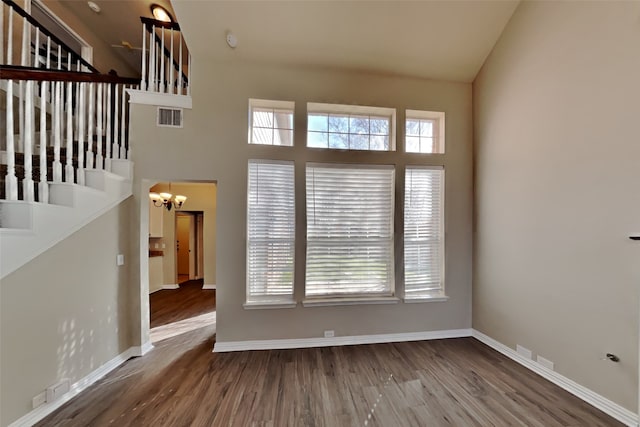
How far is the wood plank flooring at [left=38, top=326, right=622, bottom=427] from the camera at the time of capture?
1945 millimetres

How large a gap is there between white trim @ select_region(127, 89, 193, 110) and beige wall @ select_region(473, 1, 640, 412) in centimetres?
377

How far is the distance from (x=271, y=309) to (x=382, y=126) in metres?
2.80

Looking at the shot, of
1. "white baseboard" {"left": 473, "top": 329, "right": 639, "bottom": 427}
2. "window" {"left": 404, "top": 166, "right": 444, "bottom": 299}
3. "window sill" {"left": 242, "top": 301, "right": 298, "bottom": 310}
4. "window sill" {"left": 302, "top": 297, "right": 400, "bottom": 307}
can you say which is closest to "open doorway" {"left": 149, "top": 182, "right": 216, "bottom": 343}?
"window sill" {"left": 242, "top": 301, "right": 298, "bottom": 310}

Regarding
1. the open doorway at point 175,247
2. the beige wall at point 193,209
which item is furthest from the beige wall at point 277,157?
the beige wall at point 193,209

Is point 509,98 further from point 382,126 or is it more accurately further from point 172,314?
point 172,314

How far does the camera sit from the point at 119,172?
273 cm

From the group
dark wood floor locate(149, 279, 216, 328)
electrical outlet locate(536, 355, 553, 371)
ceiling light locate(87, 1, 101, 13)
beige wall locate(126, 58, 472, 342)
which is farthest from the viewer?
dark wood floor locate(149, 279, 216, 328)

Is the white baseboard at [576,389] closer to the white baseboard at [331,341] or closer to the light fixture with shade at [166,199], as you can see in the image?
→ the white baseboard at [331,341]

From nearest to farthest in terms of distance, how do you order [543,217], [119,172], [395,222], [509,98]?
1. [543,217]
2. [119,172]
3. [509,98]
4. [395,222]

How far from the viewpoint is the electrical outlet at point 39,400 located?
190 centimetres

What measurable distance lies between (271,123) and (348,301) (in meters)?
2.51

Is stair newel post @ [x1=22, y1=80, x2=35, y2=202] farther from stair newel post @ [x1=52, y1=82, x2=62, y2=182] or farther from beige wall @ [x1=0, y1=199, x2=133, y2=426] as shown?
beige wall @ [x1=0, y1=199, x2=133, y2=426]

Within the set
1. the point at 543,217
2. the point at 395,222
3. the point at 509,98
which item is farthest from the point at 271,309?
the point at 509,98

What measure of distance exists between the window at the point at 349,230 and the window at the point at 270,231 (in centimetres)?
25
